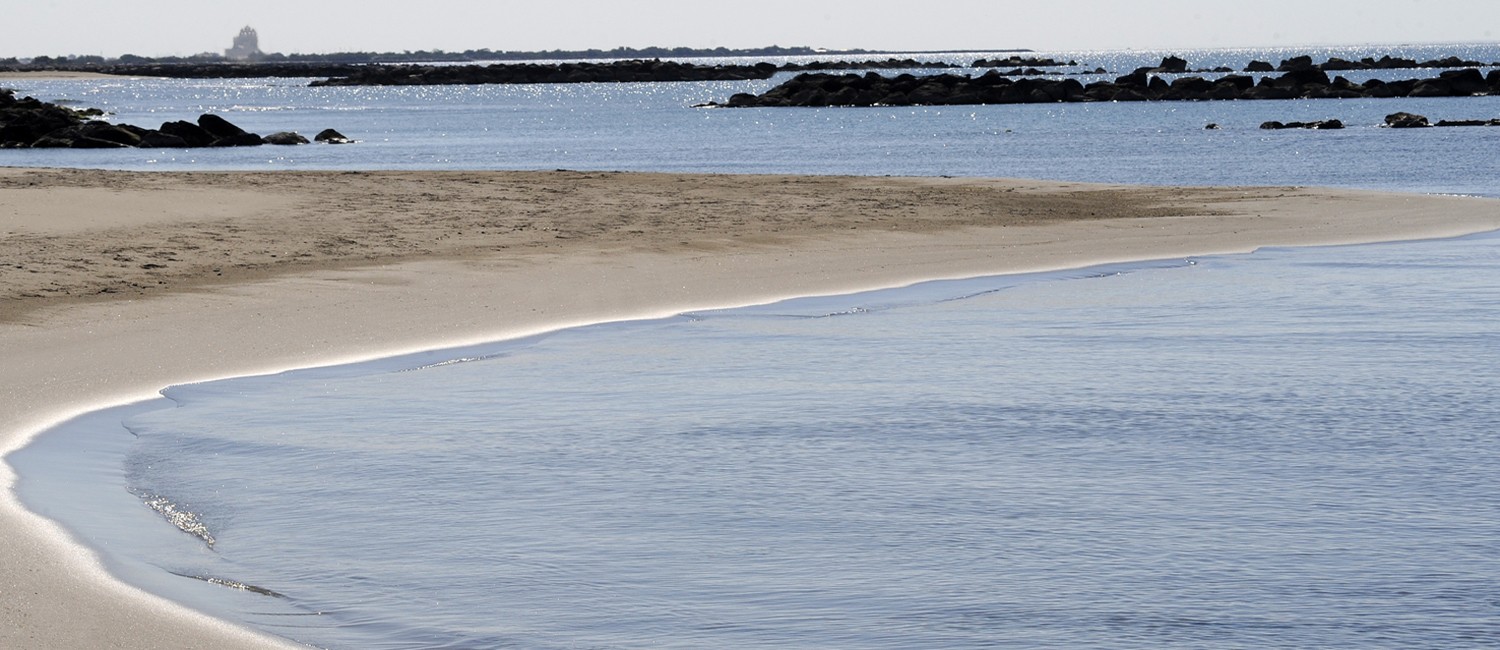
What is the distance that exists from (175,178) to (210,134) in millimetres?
25795

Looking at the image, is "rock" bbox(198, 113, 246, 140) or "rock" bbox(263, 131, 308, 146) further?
"rock" bbox(263, 131, 308, 146)

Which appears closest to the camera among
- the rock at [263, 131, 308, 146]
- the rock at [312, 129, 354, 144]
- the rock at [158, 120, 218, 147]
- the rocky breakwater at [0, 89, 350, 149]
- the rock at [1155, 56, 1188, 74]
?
the rocky breakwater at [0, 89, 350, 149]

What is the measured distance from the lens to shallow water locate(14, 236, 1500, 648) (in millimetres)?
6477

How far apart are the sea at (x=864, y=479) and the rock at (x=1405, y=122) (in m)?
50.5

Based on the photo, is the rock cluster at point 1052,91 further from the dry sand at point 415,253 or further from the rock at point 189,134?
the dry sand at point 415,253

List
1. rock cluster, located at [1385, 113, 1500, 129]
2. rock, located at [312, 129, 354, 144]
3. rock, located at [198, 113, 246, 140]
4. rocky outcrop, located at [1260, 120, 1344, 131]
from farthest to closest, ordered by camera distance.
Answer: rocky outcrop, located at [1260, 120, 1344, 131], rock cluster, located at [1385, 113, 1500, 129], rock, located at [312, 129, 354, 144], rock, located at [198, 113, 246, 140]

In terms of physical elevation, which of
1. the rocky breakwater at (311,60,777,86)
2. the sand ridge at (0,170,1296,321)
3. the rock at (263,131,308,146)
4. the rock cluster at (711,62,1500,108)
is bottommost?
the rocky breakwater at (311,60,777,86)

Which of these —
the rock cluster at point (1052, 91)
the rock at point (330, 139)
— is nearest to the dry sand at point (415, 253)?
the rock at point (330, 139)

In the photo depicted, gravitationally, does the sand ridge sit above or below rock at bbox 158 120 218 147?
above

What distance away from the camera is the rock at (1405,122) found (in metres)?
64.1

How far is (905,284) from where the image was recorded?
56.8ft

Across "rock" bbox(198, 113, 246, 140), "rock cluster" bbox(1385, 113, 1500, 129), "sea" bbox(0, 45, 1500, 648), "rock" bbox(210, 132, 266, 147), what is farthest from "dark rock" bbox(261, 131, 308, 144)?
"sea" bbox(0, 45, 1500, 648)

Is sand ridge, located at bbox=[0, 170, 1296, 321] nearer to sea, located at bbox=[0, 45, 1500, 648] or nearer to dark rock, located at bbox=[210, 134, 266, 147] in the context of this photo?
sea, located at bbox=[0, 45, 1500, 648]

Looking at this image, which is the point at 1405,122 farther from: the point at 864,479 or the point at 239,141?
the point at 864,479
